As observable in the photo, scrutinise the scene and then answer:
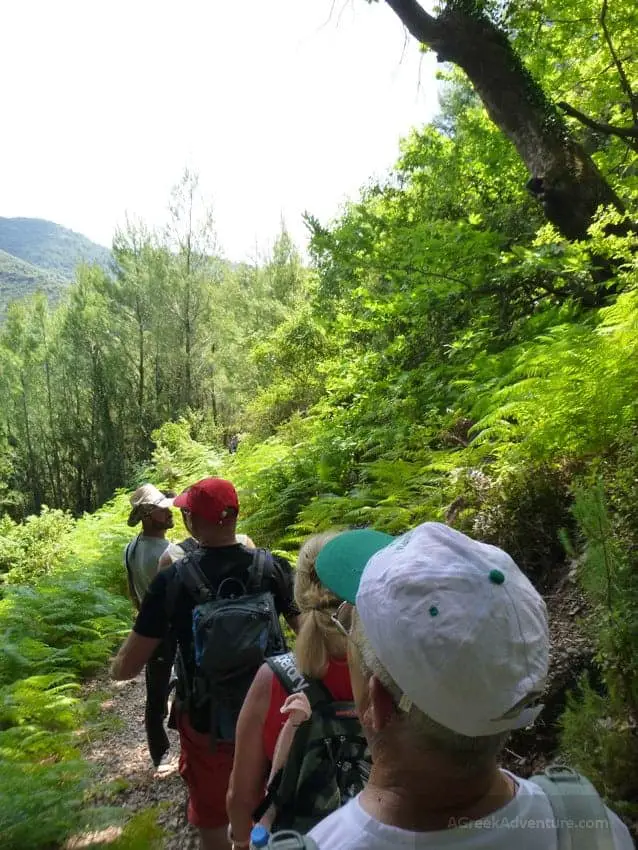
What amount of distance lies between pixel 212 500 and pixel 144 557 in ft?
6.46

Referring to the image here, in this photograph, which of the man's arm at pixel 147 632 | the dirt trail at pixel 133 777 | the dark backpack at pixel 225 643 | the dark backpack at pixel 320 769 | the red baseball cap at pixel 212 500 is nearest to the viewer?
the dark backpack at pixel 320 769

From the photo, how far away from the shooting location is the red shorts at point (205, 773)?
2.43 m

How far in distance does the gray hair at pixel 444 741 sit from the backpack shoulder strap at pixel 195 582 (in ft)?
5.23

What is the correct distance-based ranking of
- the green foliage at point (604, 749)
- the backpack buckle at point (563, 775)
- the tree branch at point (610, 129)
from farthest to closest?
the tree branch at point (610, 129) → the green foliage at point (604, 749) → the backpack buckle at point (563, 775)

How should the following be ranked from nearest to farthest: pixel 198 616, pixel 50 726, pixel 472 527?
pixel 198 616 < pixel 472 527 < pixel 50 726

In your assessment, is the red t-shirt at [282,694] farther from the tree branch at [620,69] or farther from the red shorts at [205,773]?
the tree branch at [620,69]

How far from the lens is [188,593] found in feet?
7.93

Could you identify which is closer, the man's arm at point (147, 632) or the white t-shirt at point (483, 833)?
the white t-shirt at point (483, 833)

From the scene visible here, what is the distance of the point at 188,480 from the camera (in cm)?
1334

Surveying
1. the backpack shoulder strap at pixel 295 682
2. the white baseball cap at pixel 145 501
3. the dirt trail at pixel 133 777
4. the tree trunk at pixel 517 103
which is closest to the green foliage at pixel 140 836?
the dirt trail at pixel 133 777

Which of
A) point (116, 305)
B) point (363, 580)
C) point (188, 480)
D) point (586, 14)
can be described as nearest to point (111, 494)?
point (116, 305)

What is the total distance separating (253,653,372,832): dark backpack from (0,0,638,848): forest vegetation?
1129 mm

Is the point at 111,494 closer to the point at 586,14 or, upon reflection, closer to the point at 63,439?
the point at 63,439

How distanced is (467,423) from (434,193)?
4.81 m
